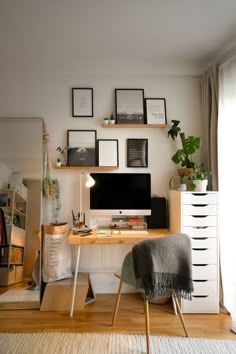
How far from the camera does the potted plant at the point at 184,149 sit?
267 cm

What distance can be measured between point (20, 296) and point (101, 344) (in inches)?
42.1

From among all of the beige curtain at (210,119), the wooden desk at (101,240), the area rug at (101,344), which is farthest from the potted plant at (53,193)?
the beige curtain at (210,119)

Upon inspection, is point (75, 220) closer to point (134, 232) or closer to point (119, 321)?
point (134, 232)

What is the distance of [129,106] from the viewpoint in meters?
2.95

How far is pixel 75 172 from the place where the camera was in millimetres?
2953

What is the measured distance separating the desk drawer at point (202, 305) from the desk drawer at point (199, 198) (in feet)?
2.94

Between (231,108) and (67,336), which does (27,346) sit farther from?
(231,108)

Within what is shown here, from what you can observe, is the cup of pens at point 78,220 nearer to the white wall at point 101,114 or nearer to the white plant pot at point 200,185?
the white wall at point 101,114

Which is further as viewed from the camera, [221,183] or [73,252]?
[73,252]

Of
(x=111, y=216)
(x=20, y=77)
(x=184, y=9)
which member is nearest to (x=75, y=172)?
(x=111, y=216)

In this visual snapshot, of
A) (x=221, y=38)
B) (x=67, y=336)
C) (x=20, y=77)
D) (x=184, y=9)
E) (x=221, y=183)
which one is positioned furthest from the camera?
(x=20, y=77)

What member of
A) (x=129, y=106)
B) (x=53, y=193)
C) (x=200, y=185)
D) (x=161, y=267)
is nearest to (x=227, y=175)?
(x=200, y=185)

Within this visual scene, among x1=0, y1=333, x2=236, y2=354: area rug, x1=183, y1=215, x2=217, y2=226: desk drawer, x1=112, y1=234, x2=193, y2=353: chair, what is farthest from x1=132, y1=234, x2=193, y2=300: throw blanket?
x1=183, y1=215, x2=217, y2=226: desk drawer

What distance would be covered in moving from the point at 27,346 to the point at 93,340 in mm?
496
